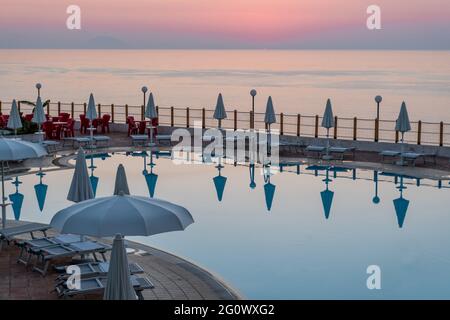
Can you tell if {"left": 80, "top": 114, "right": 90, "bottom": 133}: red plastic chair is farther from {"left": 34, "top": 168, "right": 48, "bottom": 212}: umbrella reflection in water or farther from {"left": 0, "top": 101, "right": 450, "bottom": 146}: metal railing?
{"left": 34, "top": 168, "right": 48, "bottom": 212}: umbrella reflection in water

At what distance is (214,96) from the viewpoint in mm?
82312

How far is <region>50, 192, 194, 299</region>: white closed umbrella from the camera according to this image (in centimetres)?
884

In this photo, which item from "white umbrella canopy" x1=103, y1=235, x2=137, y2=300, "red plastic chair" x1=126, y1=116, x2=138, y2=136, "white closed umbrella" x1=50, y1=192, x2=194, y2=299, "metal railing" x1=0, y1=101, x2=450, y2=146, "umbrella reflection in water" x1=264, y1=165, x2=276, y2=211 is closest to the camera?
"white umbrella canopy" x1=103, y1=235, x2=137, y2=300

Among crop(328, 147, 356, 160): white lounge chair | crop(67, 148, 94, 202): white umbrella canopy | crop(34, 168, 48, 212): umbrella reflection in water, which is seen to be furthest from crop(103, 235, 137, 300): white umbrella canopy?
crop(328, 147, 356, 160): white lounge chair

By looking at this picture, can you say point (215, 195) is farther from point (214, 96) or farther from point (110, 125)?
point (214, 96)

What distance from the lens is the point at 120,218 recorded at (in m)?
8.93

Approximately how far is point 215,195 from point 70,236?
6.53 metres

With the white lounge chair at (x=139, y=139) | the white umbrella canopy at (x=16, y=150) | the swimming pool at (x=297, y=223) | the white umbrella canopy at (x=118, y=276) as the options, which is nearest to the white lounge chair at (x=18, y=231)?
the white umbrella canopy at (x=16, y=150)

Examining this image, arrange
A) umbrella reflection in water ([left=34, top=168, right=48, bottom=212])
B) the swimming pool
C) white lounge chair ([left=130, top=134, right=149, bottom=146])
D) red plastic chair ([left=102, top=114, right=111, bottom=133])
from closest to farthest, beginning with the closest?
the swimming pool, umbrella reflection in water ([left=34, top=168, right=48, bottom=212]), white lounge chair ([left=130, top=134, right=149, bottom=146]), red plastic chair ([left=102, top=114, right=111, bottom=133])

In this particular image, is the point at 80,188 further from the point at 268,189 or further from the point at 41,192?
the point at 268,189

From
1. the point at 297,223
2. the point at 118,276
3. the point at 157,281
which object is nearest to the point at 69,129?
the point at 297,223

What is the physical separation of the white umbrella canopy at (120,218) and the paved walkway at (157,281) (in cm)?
141

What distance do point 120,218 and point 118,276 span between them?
3.46ft
